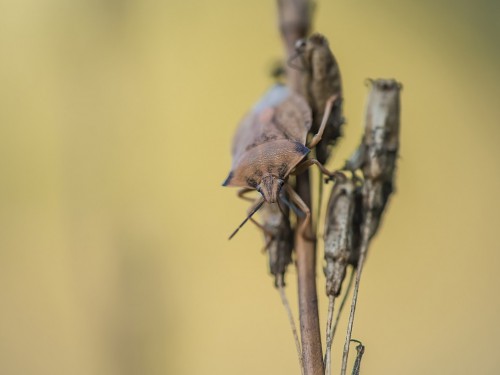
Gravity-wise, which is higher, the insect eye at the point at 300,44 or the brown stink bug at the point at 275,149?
the insect eye at the point at 300,44

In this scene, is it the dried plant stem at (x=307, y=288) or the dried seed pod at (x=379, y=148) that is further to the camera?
the dried seed pod at (x=379, y=148)

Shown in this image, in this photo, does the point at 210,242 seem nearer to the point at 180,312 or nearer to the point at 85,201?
the point at 180,312

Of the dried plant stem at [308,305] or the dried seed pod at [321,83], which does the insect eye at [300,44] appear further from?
the dried plant stem at [308,305]

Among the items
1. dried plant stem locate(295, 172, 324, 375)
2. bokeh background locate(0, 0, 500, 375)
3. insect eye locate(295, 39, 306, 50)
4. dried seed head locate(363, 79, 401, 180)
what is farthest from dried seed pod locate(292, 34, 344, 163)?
bokeh background locate(0, 0, 500, 375)

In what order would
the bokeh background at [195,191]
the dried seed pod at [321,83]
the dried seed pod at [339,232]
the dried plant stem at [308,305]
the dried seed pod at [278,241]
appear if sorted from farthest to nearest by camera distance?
the bokeh background at [195,191]
the dried seed pod at [321,83]
the dried seed pod at [278,241]
the dried seed pod at [339,232]
the dried plant stem at [308,305]

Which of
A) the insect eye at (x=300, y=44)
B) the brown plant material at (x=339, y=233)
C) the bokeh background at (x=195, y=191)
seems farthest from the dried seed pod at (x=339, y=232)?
the bokeh background at (x=195, y=191)

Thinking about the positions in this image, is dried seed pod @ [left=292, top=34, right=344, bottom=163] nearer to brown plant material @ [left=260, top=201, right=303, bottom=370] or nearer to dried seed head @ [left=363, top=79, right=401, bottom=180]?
dried seed head @ [left=363, top=79, right=401, bottom=180]

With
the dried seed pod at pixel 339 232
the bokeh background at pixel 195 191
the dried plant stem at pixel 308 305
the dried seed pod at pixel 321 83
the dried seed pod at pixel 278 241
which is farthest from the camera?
the bokeh background at pixel 195 191

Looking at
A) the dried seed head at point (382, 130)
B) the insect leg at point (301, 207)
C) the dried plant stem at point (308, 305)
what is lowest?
the dried plant stem at point (308, 305)
